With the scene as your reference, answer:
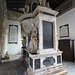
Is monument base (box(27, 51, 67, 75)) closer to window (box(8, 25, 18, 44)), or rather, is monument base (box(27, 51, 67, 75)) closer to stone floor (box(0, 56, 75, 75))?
stone floor (box(0, 56, 75, 75))

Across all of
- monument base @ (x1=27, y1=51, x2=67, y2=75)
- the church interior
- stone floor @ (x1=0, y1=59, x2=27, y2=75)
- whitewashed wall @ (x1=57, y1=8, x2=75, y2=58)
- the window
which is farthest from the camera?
the window

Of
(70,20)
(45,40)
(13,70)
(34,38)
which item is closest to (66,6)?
(70,20)

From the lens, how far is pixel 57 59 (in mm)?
2455

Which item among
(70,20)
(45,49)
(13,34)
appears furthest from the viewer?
(13,34)

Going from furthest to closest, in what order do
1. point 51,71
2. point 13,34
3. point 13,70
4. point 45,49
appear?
point 13,34 < point 13,70 < point 45,49 < point 51,71

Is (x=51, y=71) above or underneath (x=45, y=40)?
underneath

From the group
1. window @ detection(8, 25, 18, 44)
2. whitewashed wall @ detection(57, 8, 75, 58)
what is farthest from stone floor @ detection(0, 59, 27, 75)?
whitewashed wall @ detection(57, 8, 75, 58)

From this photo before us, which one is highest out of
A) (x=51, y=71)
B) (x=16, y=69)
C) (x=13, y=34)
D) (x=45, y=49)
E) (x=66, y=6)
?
(x=66, y=6)

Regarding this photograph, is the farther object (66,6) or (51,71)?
(66,6)

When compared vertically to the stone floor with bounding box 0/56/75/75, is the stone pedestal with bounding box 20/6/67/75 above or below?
above

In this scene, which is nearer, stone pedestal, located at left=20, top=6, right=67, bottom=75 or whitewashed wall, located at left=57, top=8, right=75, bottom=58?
stone pedestal, located at left=20, top=6, right=67, bottom=75

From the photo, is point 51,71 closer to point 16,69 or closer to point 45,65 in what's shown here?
point 45,65

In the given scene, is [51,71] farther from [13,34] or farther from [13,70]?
[13,34]

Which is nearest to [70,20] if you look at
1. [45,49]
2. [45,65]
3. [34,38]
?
[45,49]
